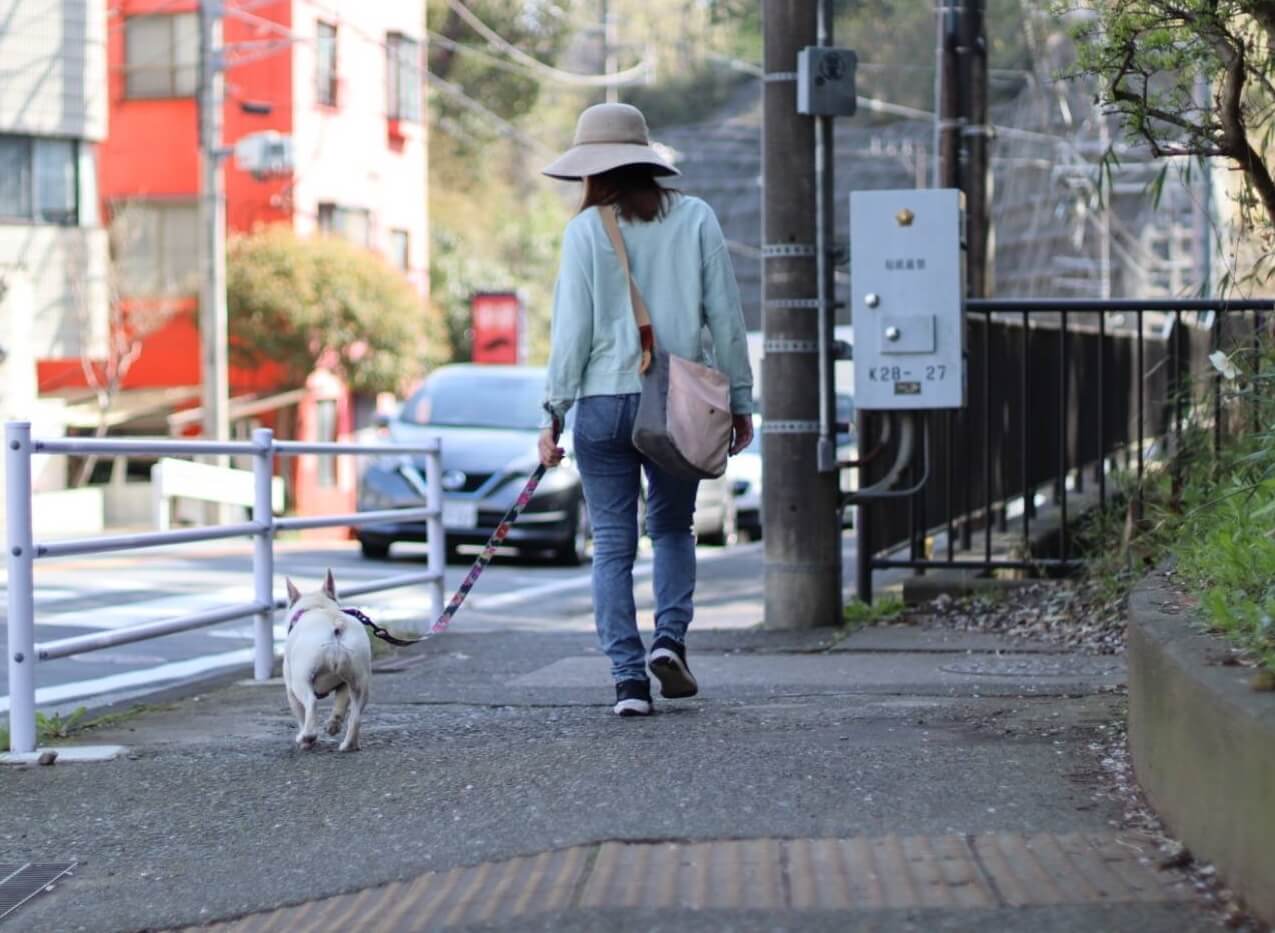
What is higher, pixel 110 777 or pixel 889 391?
pixel 889 391

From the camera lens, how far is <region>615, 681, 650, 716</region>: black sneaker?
5738 millimetres

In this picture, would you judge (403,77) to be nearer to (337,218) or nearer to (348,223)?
(348,223)

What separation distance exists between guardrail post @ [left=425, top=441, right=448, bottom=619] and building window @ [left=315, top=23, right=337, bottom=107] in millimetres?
29453

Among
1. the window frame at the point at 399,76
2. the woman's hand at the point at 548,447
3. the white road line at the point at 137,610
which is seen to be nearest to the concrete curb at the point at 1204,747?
the woman's hand at the point at 548,447

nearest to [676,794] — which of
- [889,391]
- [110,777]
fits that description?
[110,777]

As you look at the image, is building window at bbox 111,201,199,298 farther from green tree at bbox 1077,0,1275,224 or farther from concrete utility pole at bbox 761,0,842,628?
green tree at bbox 1077,0,1275,224

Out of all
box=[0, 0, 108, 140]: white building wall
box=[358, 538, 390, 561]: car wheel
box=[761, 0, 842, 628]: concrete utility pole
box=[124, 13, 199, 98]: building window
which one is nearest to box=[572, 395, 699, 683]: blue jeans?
box=[761, 0, 842, 628]: concrete utility pole

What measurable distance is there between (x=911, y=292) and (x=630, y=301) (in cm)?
266

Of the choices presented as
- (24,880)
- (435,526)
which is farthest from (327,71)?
(24,880)

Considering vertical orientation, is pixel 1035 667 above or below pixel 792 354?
below

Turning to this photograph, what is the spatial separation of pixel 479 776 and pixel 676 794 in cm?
66

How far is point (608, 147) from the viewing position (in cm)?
581

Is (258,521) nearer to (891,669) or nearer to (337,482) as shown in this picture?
(891,669)

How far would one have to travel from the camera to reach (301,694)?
216 inches
